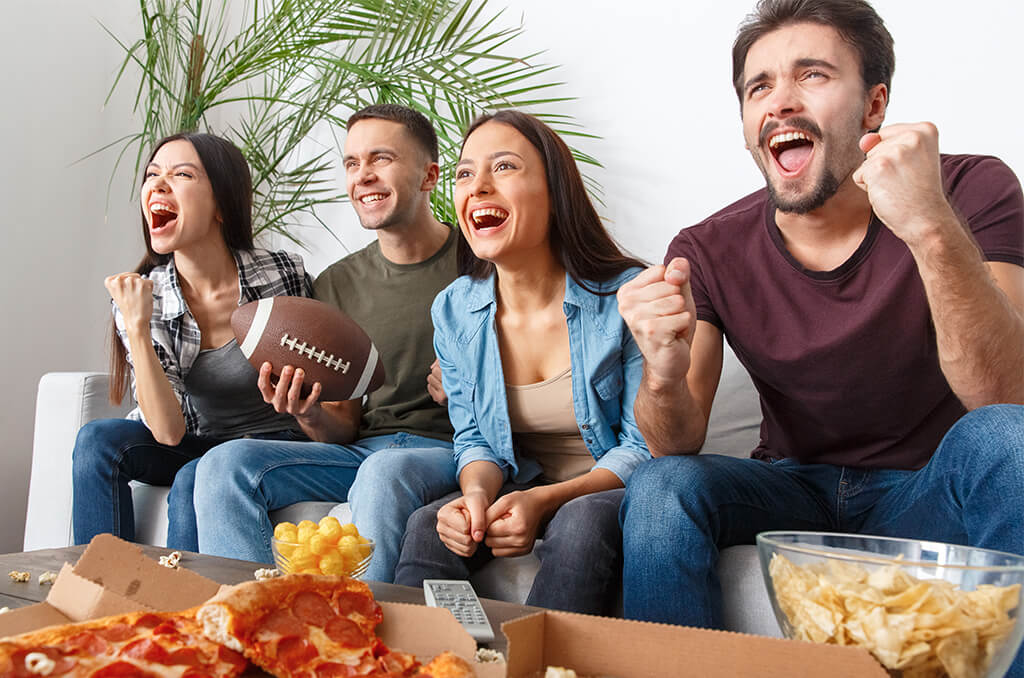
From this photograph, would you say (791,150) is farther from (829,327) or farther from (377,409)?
(377,409)

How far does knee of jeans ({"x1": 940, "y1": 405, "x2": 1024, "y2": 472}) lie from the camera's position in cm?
97

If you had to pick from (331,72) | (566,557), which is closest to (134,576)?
(566,557)

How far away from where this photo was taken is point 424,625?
2.12 ft

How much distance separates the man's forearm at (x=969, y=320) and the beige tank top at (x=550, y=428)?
2.16 ft

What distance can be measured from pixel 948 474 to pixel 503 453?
2.52 ft

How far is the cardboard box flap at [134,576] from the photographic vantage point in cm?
70

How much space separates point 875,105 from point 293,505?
1329 millimetres

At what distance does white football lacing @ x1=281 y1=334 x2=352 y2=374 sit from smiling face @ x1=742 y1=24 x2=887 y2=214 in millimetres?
880

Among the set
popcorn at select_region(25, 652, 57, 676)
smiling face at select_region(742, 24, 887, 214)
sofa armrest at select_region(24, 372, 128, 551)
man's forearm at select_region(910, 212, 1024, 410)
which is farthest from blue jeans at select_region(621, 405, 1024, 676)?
sofa armrest at select_region(24, 372, 128, 551)

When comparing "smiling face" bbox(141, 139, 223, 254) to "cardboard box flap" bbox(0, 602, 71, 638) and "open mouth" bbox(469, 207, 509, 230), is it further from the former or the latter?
"cardboard box flap" bbox(0, 602, 71, 638)

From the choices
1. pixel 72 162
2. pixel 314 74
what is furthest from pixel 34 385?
pixel 314 74

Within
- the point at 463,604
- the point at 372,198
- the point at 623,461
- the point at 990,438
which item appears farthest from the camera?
the point at 372,198

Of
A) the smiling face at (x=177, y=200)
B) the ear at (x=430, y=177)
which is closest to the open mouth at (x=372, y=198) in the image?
the ear at (x=430, y=177)

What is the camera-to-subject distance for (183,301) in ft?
6.88
